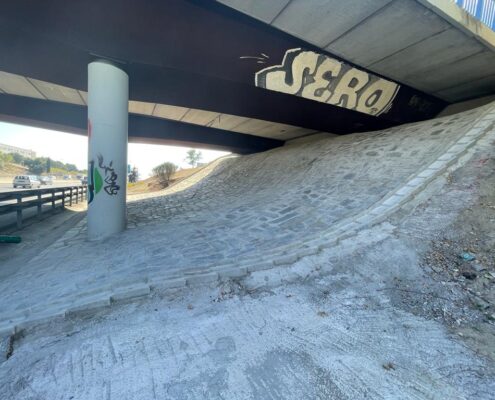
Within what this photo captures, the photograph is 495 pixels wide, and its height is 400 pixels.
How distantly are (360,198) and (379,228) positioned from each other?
1.71 m

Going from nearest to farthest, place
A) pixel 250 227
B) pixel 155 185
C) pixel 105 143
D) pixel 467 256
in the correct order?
pixel 467 256 < pixel 105 143 < pixel 250 227 < pixel 155 185

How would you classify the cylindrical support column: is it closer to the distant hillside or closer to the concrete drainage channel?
the concrete drainage channel

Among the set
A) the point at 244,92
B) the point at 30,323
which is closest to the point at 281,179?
the point at 244,92

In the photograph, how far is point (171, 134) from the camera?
12.6 meters

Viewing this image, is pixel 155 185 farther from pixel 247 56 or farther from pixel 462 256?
pixel 462 256

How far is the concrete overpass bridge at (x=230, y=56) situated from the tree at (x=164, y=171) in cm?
1476

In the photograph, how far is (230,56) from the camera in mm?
5449

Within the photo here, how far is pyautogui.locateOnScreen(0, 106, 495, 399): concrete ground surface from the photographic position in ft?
5.69

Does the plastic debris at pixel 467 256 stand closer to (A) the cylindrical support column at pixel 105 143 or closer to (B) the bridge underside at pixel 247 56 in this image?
(B) the bridge underside at pixel 247 56

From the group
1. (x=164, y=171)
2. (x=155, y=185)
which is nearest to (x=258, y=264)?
(x=155, y=185)

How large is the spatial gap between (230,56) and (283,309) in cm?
556

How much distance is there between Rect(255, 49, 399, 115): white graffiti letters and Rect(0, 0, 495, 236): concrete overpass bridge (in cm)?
4

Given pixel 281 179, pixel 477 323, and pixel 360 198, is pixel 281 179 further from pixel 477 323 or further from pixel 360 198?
pixel 477 323

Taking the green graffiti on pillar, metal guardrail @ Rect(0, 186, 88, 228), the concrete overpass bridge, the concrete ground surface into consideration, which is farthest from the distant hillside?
the concrete ground surface
